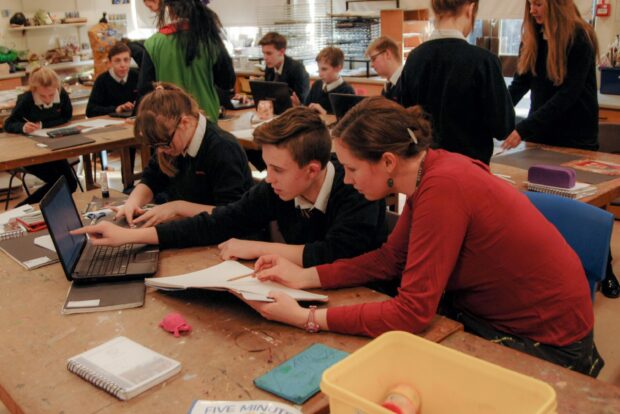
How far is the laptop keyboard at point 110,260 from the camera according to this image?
65.7 inches

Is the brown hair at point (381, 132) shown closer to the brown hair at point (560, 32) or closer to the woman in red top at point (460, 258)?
the woman in red top at point (460, 258)

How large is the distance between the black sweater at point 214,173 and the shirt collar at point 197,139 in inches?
0.5

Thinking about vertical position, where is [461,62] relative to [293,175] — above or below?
above

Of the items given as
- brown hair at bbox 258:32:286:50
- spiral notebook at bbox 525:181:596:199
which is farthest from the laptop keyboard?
brown hair at bbox 258:32:286:50

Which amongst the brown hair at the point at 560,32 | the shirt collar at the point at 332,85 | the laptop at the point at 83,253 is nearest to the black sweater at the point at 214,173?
the laptop at the point at 83,253

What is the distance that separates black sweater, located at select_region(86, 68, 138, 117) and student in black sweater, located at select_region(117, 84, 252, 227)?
8.38 feet

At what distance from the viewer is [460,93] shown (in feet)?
8.22

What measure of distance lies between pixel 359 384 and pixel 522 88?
246 cm

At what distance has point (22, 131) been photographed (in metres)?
3.81

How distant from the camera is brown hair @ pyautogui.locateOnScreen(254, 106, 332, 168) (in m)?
1.72

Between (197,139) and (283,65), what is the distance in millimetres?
2893

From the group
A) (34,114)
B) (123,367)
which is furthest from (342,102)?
(123,367)

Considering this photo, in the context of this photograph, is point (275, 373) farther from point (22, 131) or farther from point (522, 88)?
point (22, 131)

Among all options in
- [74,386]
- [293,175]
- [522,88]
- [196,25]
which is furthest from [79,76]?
[74,386]
